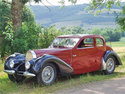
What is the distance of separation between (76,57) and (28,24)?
8018 mm

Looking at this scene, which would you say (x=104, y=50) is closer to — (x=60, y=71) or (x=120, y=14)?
(x=60, y=71)

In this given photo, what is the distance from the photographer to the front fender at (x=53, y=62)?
6551 millimetres

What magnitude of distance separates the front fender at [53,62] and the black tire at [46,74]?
0.49 feet

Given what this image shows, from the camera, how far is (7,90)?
6.57 meters

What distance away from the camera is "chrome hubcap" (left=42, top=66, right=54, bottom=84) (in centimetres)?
682

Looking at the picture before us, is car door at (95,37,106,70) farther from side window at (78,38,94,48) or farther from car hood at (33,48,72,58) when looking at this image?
car hood at (33,48,72,58)

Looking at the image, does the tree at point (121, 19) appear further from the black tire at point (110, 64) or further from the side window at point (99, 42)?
the side window at point (99, 42)

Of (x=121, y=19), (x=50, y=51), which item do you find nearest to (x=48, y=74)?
(x=50, y=51)

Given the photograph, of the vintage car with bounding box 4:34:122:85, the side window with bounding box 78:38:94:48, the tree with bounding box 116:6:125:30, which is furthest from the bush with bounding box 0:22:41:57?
the tree with bounding box 116:6:125:30

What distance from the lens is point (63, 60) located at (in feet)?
24.4

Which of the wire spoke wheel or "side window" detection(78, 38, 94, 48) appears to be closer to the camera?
the wire spoke wheel

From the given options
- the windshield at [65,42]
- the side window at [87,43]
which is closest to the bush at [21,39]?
the windshield at [65,42]

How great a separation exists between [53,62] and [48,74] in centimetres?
43

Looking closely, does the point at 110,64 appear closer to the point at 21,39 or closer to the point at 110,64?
the point at 110,64
